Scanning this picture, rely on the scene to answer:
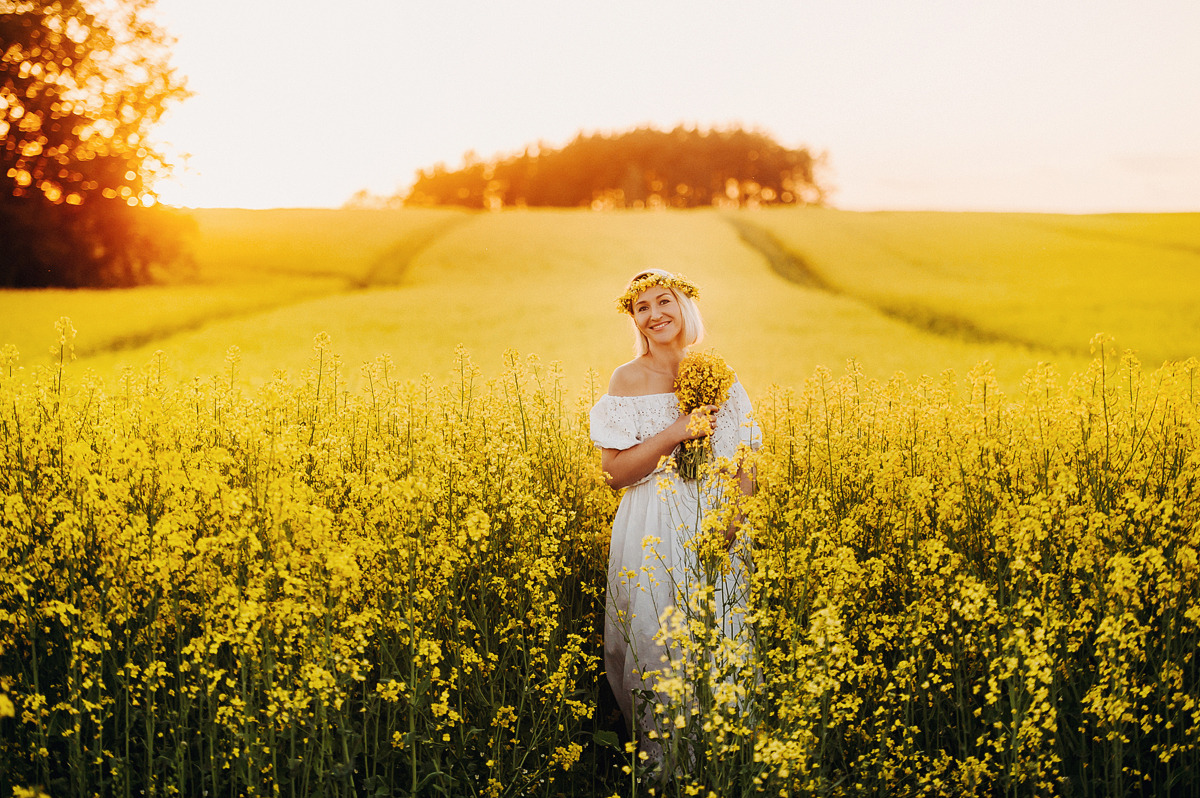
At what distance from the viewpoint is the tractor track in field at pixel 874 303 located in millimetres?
14203

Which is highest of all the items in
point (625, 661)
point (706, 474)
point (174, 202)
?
point (174, 202)

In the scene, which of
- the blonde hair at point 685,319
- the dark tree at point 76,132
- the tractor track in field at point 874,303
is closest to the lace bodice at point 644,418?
the blonde hair at point 685,319

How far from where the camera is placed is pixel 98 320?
13.6m

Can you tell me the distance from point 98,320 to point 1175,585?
15591mm

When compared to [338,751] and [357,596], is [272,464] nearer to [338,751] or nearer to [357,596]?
[357,596]

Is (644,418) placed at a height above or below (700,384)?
Answer: below

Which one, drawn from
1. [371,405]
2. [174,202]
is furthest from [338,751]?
[174,202]

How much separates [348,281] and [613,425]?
1754cm

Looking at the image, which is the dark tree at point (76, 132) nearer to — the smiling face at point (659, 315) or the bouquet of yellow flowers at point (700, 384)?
the smiling face at point (659, 315)

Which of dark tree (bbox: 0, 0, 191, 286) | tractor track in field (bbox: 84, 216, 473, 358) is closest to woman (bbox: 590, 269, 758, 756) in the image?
tractor track in field (bbox: 84, 216, 473, 358)

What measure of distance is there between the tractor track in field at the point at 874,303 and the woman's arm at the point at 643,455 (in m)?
11.9

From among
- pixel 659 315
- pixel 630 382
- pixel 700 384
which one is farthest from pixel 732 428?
pixel 659 315

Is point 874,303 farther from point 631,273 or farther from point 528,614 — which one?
point 528,614

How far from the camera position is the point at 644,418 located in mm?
3990
